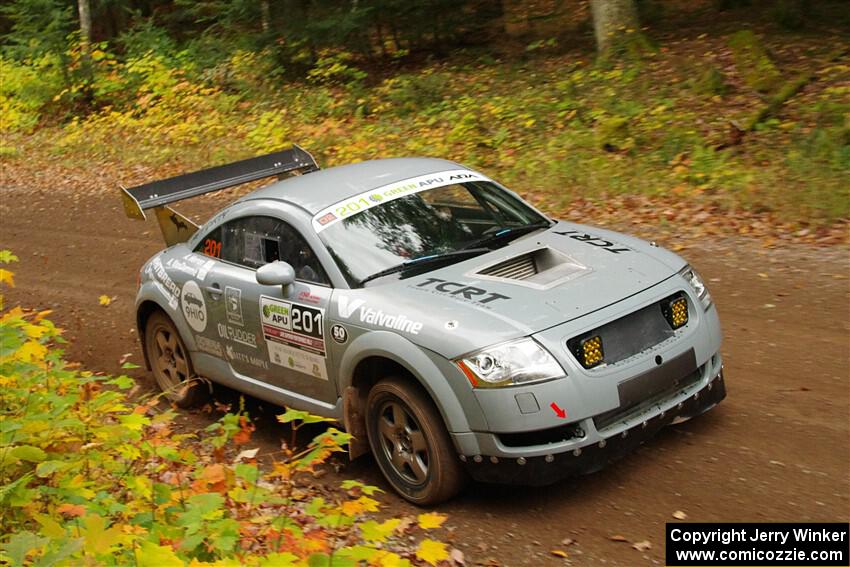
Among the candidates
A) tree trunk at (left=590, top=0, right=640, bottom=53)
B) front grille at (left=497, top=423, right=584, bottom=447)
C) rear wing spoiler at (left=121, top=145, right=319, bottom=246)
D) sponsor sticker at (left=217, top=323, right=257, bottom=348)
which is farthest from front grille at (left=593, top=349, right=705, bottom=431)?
tree trunk at (left=590, top=0, right=640, bottom=53)

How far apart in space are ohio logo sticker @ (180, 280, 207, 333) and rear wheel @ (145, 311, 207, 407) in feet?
0.97

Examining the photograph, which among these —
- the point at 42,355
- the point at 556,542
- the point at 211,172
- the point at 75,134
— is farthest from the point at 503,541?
the point at 75,134

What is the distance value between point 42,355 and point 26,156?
17.9m

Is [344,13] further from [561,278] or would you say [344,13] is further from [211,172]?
[561,278]

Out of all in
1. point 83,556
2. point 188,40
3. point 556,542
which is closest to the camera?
point 83,556

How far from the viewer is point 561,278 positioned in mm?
5629

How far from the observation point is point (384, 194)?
21.3 ft

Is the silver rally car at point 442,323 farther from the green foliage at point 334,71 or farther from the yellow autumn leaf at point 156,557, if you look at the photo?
the green foliage at point 334,71

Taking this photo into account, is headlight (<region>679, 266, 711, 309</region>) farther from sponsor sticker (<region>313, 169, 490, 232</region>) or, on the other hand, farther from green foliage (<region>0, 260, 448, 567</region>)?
green foliage (<region>0, 260, 448, 567</region>)

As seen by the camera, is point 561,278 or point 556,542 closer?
point 556,542

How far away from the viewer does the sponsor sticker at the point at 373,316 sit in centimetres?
539

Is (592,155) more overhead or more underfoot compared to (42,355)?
more underfoot

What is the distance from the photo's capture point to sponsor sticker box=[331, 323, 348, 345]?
579 centimetres

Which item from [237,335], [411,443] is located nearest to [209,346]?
[237,335]
